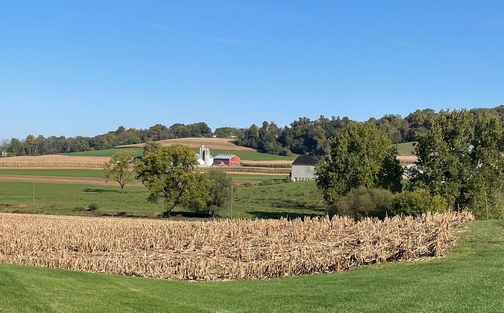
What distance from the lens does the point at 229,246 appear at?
95.3 ft

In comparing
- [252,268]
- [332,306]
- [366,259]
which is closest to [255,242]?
[252,268]

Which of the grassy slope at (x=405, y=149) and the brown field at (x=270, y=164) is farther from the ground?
the grassy slope at (x=405, y=149)

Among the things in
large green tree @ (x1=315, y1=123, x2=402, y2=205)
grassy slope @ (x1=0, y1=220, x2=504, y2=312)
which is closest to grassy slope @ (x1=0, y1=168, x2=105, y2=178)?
large green tree @ (x1=315, y1=123, x2=402, y2=205)

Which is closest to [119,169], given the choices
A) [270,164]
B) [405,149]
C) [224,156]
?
[270,164]

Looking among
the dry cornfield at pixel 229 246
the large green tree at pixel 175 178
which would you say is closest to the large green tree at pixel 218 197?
the large green tree at pixel 175 178

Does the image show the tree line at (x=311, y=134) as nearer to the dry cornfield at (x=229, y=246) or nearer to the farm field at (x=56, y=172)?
the farm field at (x=56, y=172)

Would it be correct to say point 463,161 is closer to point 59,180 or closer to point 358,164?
point 358,164

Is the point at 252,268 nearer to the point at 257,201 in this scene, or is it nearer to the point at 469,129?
the point at 469,129

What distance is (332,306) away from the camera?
1316 cm

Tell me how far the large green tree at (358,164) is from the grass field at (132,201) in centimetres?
573

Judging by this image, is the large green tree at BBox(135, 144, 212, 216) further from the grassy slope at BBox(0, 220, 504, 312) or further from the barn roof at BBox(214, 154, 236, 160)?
the barn roof at BBox(214, 154, 236, 160)

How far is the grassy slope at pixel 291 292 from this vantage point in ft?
41.7

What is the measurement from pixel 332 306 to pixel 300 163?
8880cm

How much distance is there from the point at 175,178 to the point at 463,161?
2965cm
